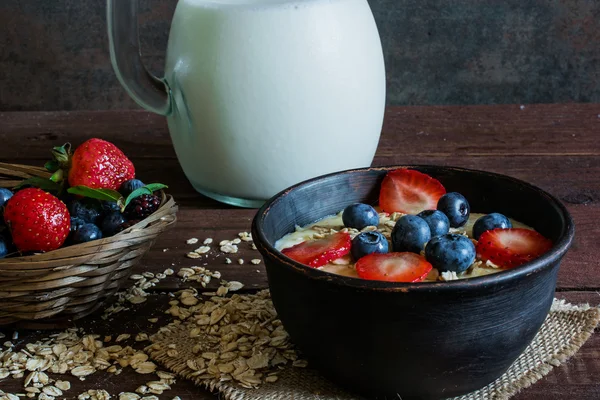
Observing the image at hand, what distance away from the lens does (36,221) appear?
0.83 m

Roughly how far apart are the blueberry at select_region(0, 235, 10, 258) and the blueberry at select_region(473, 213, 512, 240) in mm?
484

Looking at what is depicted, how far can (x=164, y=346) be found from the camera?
81cm

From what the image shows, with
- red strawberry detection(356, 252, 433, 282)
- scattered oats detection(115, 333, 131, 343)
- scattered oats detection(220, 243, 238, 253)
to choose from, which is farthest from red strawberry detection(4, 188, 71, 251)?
red strawberry detection(356, 252, 433, 282)

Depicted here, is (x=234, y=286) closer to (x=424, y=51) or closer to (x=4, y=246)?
(x=4, y=246)

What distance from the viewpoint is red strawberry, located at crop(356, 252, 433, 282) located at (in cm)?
69

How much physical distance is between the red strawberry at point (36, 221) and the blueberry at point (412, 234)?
0.35m

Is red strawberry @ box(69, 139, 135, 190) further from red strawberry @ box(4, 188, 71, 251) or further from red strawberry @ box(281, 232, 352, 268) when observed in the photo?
red strawberry @ box(281, 232, 352, 268)

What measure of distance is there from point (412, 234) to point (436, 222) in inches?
1.6

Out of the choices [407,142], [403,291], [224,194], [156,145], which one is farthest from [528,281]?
[156,145]

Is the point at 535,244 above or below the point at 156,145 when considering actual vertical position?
above

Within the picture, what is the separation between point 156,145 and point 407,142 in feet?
1.42

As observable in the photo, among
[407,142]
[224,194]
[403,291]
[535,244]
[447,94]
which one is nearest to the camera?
[403,291]

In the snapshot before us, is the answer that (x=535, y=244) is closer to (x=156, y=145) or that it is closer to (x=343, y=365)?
(x=343, y=365)

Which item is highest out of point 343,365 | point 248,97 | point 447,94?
point 248,97
